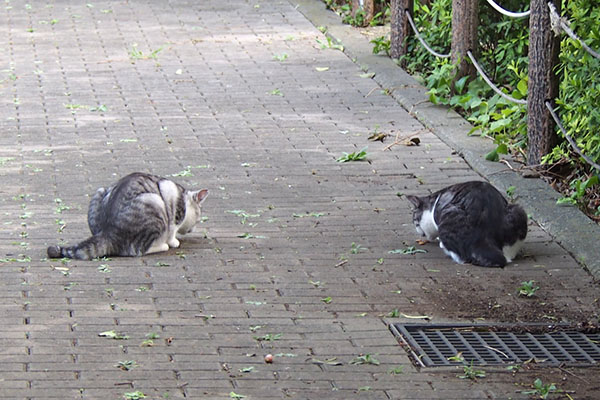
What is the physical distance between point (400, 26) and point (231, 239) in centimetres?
641

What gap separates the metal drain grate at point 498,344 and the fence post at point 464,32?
17.9 ft

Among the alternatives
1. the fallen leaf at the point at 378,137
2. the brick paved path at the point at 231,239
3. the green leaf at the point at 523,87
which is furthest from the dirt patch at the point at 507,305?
the fallen leaf at the point at 378,137

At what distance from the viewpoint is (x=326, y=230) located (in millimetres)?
7836

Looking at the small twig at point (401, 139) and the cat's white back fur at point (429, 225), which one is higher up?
the cat's white back fur at point (429, 225)

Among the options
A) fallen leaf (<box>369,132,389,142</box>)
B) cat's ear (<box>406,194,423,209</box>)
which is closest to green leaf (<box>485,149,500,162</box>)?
fallen leaf (<box>369,132,389,142</box>)

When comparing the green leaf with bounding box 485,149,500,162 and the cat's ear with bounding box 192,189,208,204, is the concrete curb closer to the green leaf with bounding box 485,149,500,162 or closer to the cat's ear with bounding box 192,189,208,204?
the green leaf with bounding box 485,149,500,162

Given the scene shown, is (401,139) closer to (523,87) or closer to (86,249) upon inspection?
(523,87)

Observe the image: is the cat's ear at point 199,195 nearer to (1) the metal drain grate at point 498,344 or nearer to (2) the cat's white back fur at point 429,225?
(2) the cat's white back fur at point 429,225

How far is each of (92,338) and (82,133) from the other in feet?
16.3

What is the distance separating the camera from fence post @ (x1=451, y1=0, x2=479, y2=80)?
36.1ft

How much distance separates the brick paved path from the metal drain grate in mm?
151

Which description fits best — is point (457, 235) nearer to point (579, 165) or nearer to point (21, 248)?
point (579, 165)

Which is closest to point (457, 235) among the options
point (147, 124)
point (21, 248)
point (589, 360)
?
point (589, 360)

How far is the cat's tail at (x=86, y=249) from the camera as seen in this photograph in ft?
23.3
